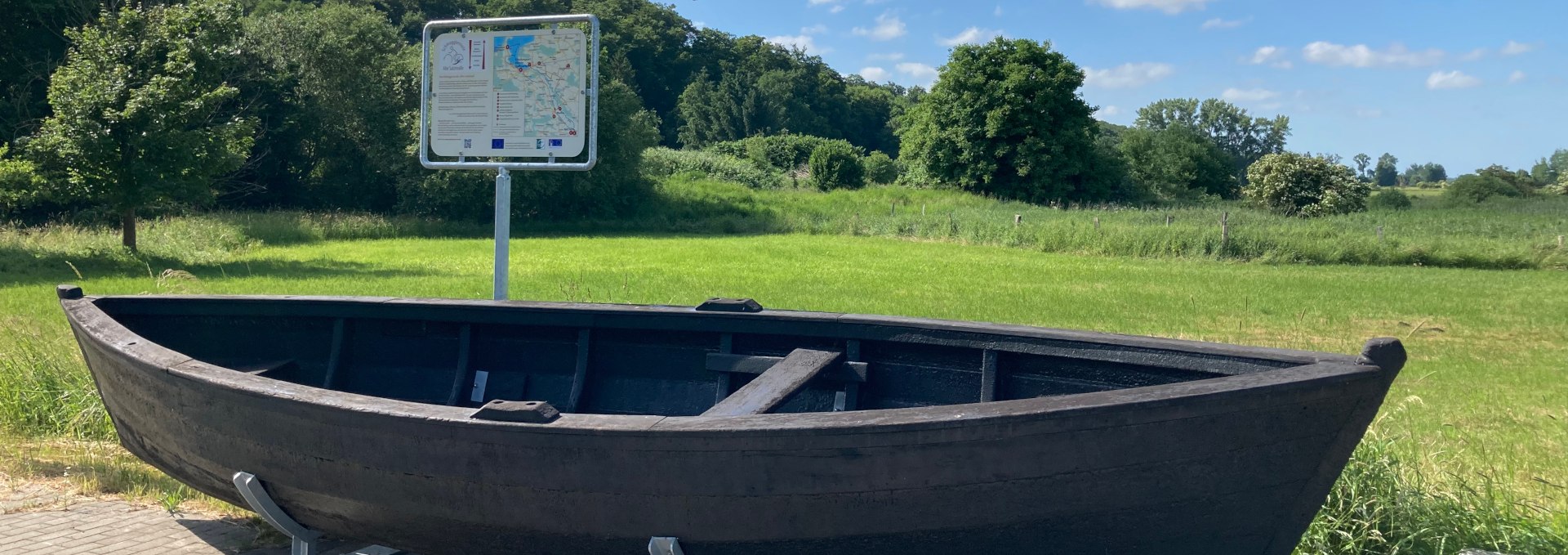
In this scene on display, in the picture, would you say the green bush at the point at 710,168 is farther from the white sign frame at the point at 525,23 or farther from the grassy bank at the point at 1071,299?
the white sign frame at the point at 525,23

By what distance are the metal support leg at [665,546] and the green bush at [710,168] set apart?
2099 inches

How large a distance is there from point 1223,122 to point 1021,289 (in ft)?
428

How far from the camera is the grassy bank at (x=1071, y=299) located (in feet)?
14.9

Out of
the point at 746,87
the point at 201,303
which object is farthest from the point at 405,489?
the point at 746,87

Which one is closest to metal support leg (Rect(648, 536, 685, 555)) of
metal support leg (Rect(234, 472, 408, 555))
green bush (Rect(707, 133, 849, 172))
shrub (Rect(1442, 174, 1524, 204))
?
metal support leg (Rect(234, 472, 408, 555))

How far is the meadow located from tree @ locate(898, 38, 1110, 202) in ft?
42.7

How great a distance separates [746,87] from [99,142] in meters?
79.8

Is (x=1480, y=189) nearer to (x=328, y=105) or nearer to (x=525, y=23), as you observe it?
(x=328, y=105)

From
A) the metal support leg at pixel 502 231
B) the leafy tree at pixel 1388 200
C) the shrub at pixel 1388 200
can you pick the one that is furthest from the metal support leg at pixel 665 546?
the leafy tree at pixel 1388 200

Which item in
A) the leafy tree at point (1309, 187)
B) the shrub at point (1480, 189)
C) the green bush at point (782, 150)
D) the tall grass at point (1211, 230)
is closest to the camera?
the tall grass at point (1211, 230)

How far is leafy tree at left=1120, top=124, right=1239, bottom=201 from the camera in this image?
275ft

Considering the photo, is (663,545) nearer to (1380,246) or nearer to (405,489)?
(405,489)

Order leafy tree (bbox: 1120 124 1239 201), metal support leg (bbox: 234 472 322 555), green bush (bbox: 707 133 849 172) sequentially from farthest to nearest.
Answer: leafy tree (bbox: 1120 124 1239 201) → green bush (bbox: 707 133 849 172) → metal support leg (bbox: 234 472 322 555)

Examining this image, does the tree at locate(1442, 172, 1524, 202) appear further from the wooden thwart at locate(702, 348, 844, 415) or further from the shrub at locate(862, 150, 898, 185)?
the wooden thwart at locate(702, 348, 844, 415)
